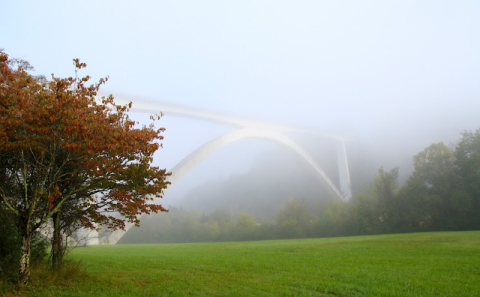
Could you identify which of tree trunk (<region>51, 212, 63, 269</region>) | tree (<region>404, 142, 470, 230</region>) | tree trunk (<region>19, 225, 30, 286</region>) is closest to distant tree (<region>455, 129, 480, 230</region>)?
tree (<region>404, 142, 470, 230</region>)

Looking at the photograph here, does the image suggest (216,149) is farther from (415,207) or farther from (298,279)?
(298,279)

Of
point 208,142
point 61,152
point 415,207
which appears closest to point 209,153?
point 208,142

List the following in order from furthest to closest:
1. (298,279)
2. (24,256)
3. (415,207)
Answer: (415,207) < (298,279) < (24,256)

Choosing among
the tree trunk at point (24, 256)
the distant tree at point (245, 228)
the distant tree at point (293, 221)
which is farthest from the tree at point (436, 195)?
the tree trunk at point (24, 256)

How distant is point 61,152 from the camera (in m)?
7.56

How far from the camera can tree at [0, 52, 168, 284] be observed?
21.0 ft

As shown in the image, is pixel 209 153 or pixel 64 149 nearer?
pixel 64 149

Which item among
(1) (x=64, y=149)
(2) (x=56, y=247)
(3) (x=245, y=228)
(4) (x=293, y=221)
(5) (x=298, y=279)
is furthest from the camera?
(3) (x=245, y=228)

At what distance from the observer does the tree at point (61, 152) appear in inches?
252

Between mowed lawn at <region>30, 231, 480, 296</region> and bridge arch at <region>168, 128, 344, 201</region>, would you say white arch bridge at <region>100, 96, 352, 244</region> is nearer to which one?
bridge arch at <region>168, 128, 344, 201</region>

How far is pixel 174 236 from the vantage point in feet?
181

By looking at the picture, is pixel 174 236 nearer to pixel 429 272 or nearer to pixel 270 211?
pixel 270 211

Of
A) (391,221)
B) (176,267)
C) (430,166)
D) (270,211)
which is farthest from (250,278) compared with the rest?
(270,211)

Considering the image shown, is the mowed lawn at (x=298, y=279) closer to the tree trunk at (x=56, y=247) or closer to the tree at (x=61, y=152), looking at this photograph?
the tree trunk at (x=56, y=247)
